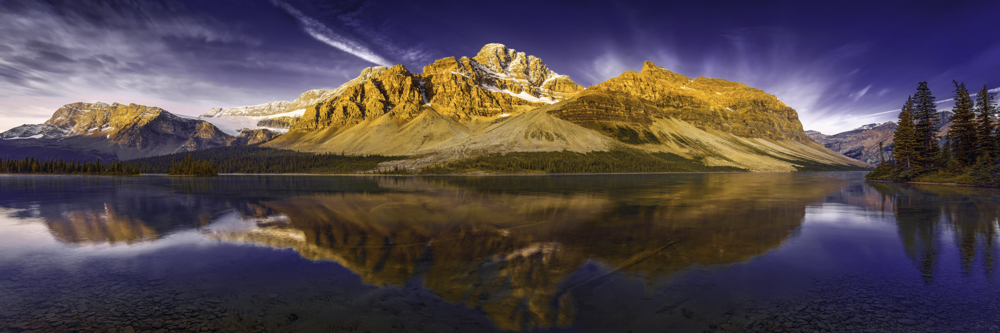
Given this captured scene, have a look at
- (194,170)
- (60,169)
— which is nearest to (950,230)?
(194,170)

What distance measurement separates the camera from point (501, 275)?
1473cm

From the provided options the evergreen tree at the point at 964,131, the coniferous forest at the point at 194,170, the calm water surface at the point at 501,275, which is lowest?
the calm water surface at the point at 501,275

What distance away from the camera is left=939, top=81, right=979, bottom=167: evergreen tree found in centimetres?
7175

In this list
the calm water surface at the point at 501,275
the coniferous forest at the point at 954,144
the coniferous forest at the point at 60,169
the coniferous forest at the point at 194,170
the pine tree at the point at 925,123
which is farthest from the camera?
the coniferous forest at the point at 60,169

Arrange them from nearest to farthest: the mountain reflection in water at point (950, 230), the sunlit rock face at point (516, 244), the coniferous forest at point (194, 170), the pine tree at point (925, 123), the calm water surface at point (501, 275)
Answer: the calm water surface at point (501, 275) < the sunlit rock face at point (516, 244) < the mountain reflection in water at point (950, 230) < the pine tree at point (925, 123) < the coniferous forest at point (194, 170)

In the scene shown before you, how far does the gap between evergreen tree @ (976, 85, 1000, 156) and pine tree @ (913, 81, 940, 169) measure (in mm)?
6813

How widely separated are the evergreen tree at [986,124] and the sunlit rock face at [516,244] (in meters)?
64.8

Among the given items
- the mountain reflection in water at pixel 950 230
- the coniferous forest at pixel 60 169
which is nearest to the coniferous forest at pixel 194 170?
the coniferous forest at pixel 60 169

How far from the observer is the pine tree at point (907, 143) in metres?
79.4

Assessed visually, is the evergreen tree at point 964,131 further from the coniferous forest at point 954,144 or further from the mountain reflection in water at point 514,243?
the mountain reflection in water at point 514,243

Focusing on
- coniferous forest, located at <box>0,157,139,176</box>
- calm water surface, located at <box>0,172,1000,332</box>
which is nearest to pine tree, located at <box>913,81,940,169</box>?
calm water surface, located at <box>0,172,1000,332</box>

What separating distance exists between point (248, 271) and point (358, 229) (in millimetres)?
9747

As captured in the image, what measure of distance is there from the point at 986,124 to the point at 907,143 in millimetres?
11796

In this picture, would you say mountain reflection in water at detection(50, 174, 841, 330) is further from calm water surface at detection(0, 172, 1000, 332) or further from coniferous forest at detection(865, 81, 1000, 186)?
coniferous forest at detection(865, 81, 1000, 186)
